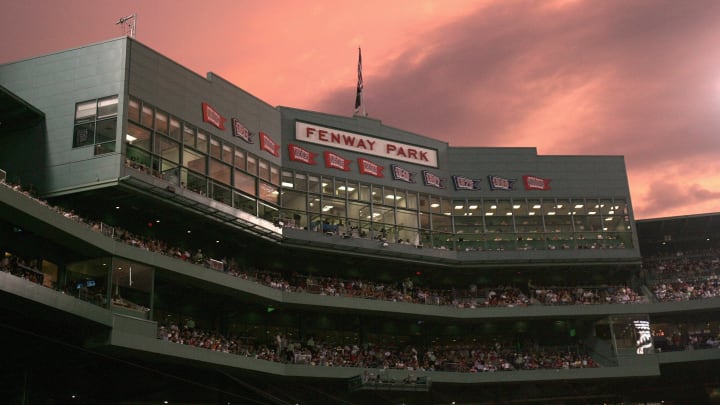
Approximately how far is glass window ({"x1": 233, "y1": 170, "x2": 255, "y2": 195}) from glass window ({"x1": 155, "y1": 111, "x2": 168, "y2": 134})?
567cm

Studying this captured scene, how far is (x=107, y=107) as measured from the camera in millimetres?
41375

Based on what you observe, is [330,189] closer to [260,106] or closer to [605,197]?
[260,106]

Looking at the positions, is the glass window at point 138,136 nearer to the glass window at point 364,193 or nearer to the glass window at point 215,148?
the glass window at point 215,148

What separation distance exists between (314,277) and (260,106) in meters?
12.1

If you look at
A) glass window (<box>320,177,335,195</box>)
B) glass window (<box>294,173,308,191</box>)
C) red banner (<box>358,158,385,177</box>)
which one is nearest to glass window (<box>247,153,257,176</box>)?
glass window (<box>294,173,308,191</box>)

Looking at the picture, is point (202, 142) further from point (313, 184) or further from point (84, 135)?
point (313, 184)

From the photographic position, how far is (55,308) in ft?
109

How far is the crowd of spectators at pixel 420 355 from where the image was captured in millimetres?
48031

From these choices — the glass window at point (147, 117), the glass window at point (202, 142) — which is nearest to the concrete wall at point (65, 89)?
the glass window at point (147, 117)

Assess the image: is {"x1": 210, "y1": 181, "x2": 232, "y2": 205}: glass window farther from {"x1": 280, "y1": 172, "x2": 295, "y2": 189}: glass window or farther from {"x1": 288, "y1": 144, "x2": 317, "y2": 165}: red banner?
{"x1": 288, "y1": 144, "x2": 317, "y2": 165}: red banner

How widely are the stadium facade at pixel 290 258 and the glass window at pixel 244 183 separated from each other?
0.17 m

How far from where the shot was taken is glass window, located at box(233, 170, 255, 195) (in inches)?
1873

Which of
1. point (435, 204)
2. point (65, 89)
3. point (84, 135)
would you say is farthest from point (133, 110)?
point (435, 204)

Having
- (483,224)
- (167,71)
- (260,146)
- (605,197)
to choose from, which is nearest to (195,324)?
(260,146)
